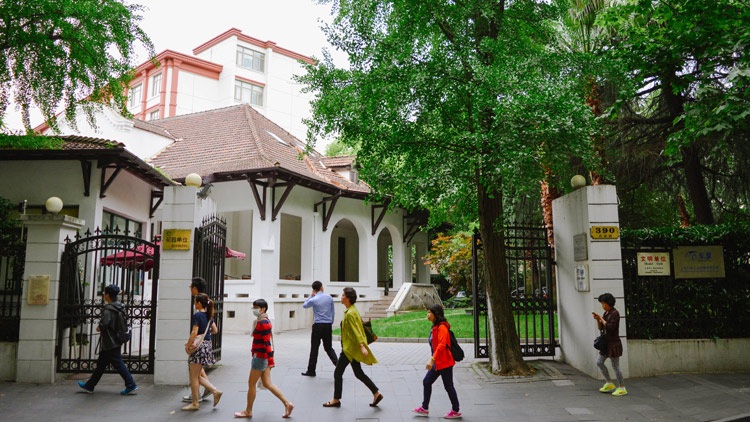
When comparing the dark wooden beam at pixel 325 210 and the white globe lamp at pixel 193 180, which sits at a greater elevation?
the dark wooden beam at pixel 325 210

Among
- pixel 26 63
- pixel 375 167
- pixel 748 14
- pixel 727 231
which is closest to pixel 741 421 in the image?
pixel 727 231

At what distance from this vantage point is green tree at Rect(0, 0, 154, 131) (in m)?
9.24

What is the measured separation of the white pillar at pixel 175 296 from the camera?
9.05 metres

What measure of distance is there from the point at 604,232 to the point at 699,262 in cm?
199

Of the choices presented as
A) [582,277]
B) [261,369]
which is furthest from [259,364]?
[582,277]

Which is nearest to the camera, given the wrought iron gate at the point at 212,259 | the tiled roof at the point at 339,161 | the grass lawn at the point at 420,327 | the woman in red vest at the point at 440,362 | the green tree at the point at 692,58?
the woman in red vest at the point at 440,362

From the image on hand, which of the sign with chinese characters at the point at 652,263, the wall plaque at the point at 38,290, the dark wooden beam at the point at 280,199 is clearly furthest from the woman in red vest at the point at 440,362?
the dark wooden beam at the point at 280,199

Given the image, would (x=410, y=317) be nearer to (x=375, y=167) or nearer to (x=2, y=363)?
(x=375, y=167)

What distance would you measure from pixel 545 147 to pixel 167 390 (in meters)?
7.18

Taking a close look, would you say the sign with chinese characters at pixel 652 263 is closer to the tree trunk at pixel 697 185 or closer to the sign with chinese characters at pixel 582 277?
the sign with chinese characters at pixel 582 277

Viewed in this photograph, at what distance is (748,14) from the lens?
7.95 metres

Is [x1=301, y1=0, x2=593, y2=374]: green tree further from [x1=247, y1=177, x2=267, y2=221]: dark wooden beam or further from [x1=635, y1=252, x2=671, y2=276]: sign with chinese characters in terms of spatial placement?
[x1=247, y1=177, x2=267, y2=221]: dark wooden beam

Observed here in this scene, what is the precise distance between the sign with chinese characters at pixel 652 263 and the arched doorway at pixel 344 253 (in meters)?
19.8

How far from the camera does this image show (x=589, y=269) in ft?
31.3
